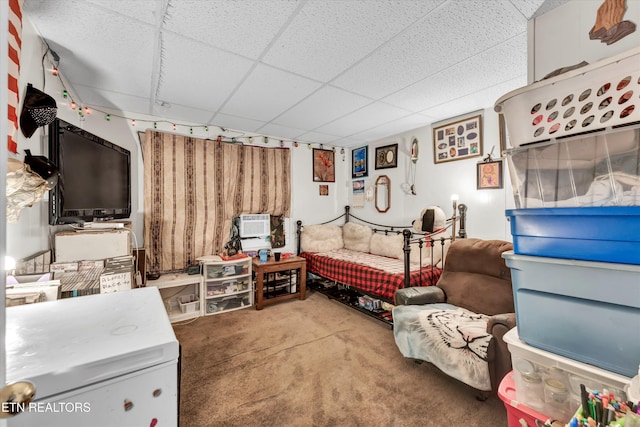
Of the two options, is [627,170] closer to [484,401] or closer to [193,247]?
[484,401]

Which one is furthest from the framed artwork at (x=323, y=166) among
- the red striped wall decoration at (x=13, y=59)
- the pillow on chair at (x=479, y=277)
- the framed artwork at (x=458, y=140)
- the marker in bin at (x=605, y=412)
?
the marker in bin at (x=605, y=412)

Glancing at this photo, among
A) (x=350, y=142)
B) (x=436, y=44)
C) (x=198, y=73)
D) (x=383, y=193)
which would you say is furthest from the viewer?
(x=350, y=142)

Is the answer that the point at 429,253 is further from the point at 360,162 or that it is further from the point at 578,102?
the point at 578,102

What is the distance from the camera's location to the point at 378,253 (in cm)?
387

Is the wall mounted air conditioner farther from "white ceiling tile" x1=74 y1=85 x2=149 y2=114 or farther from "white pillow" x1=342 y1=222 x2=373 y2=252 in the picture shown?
"white ceiling tile" x1=74 y1=85 x2=149 y2=114

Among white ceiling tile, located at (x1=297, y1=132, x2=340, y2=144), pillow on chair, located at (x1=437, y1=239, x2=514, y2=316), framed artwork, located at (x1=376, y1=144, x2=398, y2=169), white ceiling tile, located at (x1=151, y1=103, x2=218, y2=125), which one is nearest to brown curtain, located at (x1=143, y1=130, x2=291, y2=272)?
white ceiling tile, located at (x1=151, y1=103, x2=218, y2=125)

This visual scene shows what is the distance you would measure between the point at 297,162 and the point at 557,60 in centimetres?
339

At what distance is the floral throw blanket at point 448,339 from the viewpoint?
5.38 ft

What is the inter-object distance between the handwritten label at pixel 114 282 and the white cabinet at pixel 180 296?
3.63ft

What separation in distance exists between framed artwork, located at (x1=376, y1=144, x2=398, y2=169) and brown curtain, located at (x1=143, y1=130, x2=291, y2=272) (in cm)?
164

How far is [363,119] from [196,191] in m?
2.32

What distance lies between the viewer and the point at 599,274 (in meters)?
0.82

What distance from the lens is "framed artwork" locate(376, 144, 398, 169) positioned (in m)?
4.01

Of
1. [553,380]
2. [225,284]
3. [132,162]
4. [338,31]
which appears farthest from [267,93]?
[553,380]
